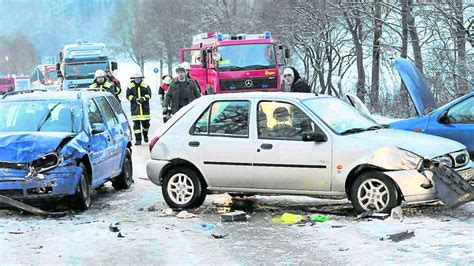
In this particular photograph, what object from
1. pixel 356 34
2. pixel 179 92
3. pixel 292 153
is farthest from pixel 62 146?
pixel 356 34

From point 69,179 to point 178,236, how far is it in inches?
74.7

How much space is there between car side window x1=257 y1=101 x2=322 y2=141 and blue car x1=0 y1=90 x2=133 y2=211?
7.42 feet

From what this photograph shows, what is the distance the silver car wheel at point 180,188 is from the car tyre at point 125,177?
2239 mm

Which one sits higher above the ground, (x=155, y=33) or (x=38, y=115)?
(x=155, y=33)

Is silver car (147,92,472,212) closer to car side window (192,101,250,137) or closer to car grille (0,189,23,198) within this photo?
car side window (192,101,250,137)

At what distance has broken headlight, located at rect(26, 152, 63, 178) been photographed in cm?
827

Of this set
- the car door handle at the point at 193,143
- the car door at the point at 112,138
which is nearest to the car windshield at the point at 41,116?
the car door at the point at 112,138

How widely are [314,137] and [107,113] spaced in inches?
157

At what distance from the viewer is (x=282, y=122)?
8.34m

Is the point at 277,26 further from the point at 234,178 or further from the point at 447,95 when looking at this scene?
the point at 234,178

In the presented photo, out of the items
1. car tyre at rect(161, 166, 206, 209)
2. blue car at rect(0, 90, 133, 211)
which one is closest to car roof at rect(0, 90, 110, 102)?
blue car at rect(0, 90, 133, 211)

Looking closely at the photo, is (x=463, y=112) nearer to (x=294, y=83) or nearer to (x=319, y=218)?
(x=319, y=218)

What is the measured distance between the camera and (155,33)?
64062mm

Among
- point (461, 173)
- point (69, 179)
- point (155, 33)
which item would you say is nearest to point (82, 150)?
point (69, 179)
